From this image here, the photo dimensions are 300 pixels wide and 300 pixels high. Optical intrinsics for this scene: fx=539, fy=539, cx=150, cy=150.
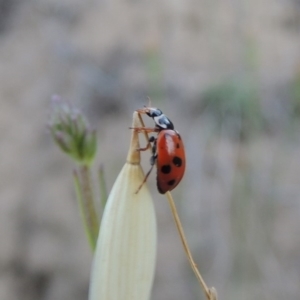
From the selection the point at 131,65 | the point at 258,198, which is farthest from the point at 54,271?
the point at 131,65

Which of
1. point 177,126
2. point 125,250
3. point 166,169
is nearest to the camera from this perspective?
point 125,250

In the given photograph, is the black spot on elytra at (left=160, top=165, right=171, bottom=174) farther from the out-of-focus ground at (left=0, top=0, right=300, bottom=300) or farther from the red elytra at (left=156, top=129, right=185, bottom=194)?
the out-of-focus ground at (left=0, top=0, right=300, bottom=300)

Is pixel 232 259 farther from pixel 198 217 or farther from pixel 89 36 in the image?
pixel 89 36

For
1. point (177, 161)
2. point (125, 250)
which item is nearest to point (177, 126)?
point (177, 161)

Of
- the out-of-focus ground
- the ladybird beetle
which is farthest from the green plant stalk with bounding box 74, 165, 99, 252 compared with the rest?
the out-of-focus ground

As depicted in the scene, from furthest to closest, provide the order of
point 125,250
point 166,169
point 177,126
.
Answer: point 177,126
point 166,169
point 125,250

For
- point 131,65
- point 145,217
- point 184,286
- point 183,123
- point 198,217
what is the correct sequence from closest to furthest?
point 145,217
point 184,286
point 198,217
point 183,123
point 131,65

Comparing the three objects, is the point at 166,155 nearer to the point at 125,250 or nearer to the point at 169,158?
the point at 169,158
